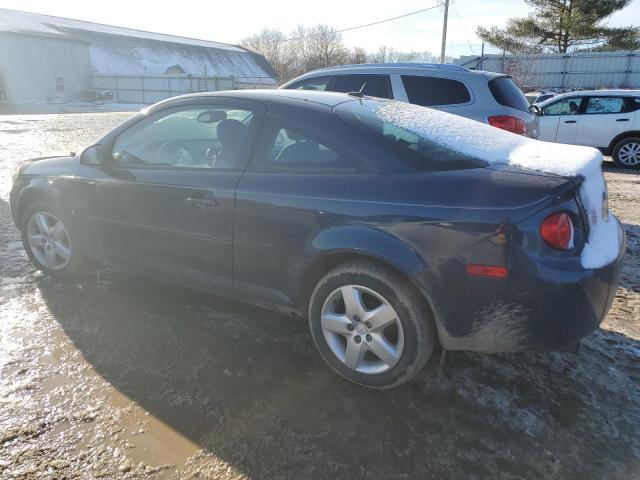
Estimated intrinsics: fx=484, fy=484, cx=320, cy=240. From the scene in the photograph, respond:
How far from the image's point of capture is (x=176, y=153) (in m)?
3.43

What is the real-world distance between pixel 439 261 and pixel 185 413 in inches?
59.6

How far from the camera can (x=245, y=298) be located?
10.1 ft

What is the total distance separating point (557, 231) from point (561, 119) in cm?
1033

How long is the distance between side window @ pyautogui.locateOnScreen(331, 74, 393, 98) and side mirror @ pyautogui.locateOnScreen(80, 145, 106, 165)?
3808mm

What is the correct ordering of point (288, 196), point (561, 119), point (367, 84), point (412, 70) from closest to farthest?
point (288, 196), point (412, 70), point (367, 84), point (561, 119)

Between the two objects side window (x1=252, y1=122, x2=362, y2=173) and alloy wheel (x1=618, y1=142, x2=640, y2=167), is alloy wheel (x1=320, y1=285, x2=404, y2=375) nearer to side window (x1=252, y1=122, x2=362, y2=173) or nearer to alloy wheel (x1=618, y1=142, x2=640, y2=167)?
side window (x1=252, y1=122, x2=362, y2=173)

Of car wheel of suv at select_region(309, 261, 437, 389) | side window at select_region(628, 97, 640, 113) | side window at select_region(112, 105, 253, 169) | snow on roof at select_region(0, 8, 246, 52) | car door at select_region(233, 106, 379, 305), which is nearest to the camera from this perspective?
car wheel of suv at select_region(309, 261, 437, 389)

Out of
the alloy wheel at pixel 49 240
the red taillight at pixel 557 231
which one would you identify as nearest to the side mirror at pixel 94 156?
the alloy wheel at pixel 49 240

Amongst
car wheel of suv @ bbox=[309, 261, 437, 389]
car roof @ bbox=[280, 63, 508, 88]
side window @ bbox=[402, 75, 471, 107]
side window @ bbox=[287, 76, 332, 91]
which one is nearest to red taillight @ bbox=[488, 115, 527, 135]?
side window @ bbox=[402, 75, 471, 107]

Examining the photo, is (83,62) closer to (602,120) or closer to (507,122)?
(602,120)

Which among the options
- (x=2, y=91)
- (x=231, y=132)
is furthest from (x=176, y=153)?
(x=2, y=91)

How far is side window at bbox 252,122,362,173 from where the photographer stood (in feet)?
8.82

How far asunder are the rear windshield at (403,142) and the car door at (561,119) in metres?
9.63

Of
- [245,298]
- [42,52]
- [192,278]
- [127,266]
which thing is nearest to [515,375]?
[245,298]
